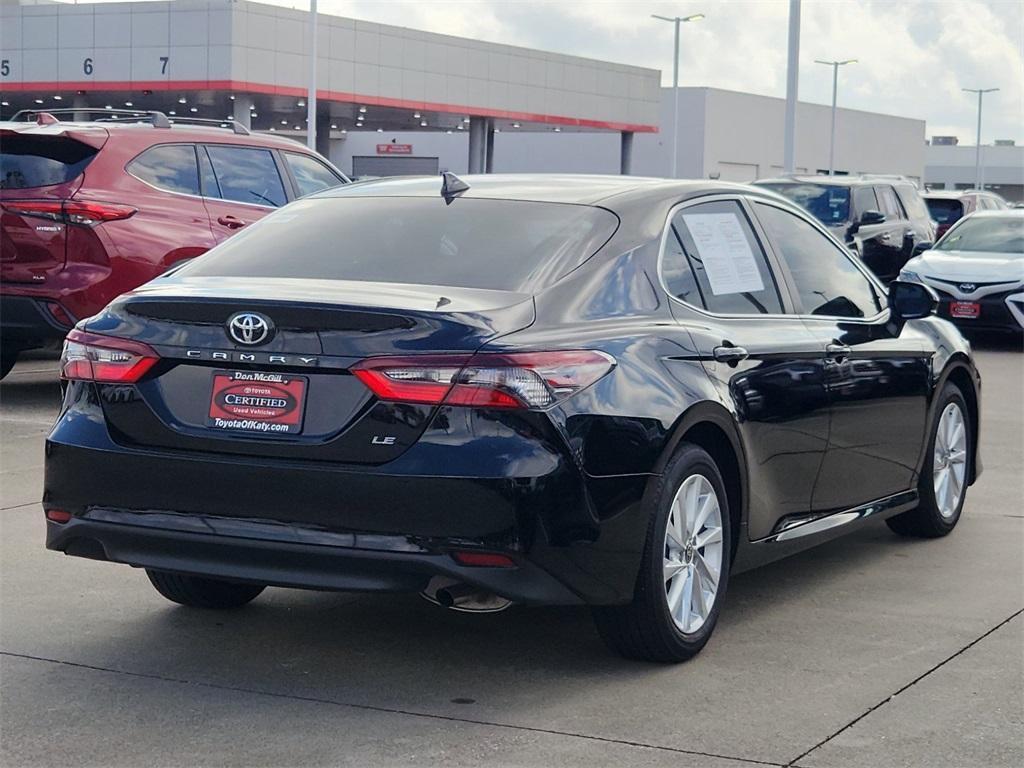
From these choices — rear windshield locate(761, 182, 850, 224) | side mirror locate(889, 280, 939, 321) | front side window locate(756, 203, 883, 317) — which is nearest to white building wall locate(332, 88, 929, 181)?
rear windshield locate(761, 182, 850, 224)

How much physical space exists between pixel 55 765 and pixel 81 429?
113 centimetres

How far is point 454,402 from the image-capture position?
15.2 ft

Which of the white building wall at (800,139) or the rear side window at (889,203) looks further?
the white building wall at (800,139)

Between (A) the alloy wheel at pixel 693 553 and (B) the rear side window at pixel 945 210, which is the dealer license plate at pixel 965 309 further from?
(B) the rear side window at pixel 945 210

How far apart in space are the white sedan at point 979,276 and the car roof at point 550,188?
1224 centimetres

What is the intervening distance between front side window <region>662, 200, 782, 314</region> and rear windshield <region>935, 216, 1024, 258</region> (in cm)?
1397

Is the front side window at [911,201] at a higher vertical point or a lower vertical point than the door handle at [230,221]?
higher

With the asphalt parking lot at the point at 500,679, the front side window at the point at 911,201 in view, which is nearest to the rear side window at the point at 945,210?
the front side window at the point at 911,201

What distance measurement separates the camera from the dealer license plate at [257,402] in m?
4.74

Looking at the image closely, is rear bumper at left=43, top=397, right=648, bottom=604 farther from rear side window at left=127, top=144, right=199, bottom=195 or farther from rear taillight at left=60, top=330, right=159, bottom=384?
rear side window at left=127, top=144, right=199, bottom=195

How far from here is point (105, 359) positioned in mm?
5043

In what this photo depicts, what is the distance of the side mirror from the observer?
708 cm


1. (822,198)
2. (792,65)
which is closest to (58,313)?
(822,198)

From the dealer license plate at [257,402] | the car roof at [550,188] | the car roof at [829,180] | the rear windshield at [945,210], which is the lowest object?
the dealer license plate at [257,402]
